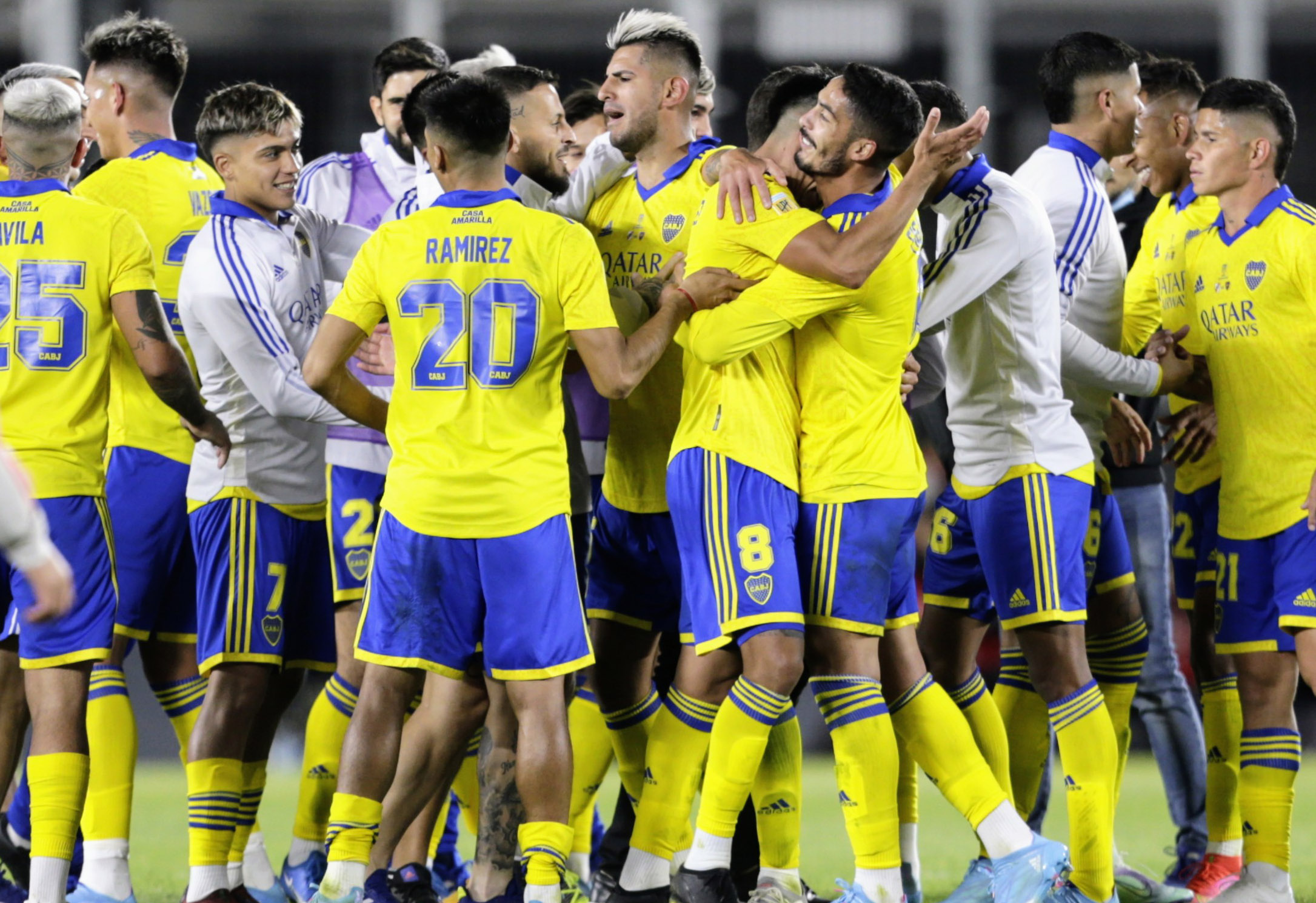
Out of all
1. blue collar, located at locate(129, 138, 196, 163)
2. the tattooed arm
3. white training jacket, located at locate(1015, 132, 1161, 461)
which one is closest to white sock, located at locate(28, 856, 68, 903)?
the tattooed arm

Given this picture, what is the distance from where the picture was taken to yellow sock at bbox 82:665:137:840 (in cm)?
526

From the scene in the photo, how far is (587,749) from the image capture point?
5.56 metres

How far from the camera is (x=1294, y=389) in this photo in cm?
539

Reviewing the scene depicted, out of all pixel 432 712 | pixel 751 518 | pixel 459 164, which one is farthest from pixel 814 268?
pixel 432 712

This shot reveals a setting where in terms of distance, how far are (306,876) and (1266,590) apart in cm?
335

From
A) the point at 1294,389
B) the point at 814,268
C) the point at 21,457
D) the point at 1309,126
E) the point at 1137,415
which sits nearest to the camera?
the point at 814,268

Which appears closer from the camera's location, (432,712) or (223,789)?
(432,712)

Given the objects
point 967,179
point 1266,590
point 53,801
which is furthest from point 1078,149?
point 53,801

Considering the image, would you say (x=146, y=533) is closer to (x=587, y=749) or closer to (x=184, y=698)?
(x=184, y=698)

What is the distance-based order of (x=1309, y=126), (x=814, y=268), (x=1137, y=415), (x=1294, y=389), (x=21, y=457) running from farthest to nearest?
1. (x=1309, y=126)
2. (x=1137, y=415)
3. (x=1294, y=389)
4. (x=21, y=457)
5. (x=814, y=268)

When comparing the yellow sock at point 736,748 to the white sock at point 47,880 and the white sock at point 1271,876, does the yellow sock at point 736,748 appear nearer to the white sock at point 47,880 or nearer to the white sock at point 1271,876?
the white sock at point 1271,876

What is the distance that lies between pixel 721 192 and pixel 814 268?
0.40 m

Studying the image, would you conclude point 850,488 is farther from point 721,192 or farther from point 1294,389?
point 1294,389

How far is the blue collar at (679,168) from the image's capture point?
5.35 meters
